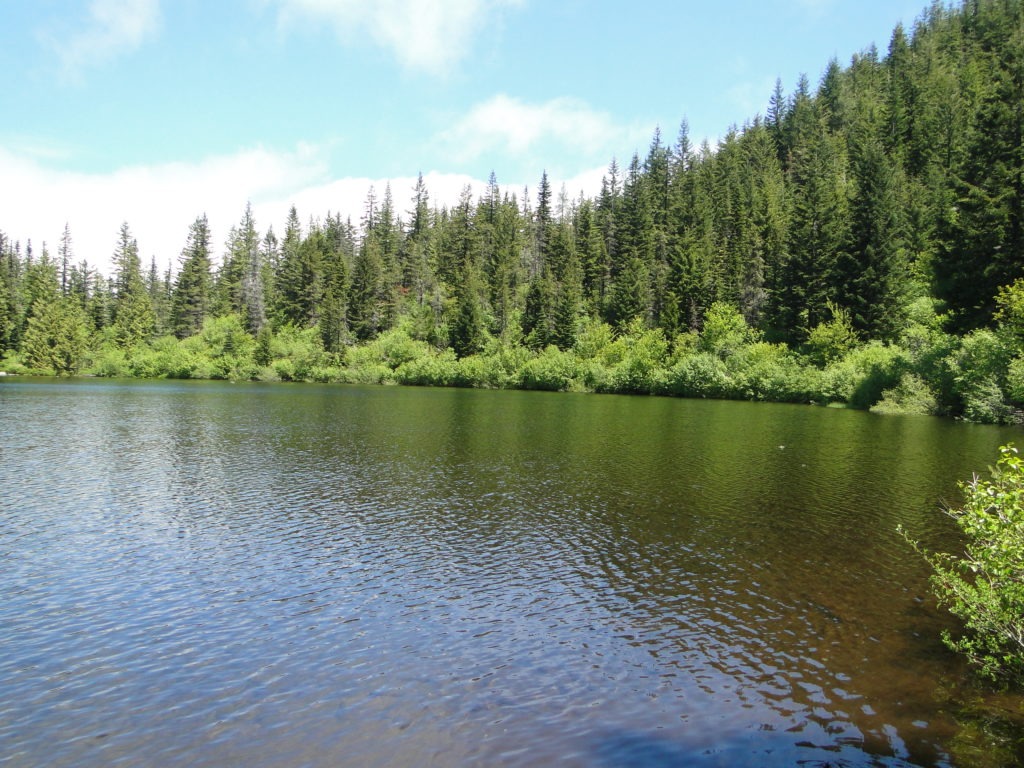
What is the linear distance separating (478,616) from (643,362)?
8097cm

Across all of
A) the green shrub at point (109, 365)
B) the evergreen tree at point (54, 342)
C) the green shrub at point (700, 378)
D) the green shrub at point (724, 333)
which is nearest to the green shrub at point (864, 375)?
the green shrub at point (700, 378)

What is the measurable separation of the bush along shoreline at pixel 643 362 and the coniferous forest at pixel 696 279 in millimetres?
306

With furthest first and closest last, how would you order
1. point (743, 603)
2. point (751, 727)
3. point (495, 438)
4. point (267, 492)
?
point (495, 438), point (267, 492), point (743, 603), point (751, 727)

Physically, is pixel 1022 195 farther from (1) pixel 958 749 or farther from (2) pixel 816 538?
(1) pixel 958 749

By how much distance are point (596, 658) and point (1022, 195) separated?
66135 mm

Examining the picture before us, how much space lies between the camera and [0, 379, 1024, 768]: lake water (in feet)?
32.6

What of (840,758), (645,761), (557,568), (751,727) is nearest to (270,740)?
(645,761)

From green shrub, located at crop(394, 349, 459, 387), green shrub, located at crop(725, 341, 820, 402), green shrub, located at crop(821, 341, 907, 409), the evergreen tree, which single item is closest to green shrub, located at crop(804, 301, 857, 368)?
green shrub, located at crop(821, 341, 907, 409)

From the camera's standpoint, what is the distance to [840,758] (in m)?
9.40

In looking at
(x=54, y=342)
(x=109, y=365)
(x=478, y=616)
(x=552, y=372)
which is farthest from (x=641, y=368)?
(x=54, y=342)

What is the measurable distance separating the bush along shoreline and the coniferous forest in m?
0.31

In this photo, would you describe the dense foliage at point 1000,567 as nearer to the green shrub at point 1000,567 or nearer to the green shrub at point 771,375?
the green shrub at point 1000,567

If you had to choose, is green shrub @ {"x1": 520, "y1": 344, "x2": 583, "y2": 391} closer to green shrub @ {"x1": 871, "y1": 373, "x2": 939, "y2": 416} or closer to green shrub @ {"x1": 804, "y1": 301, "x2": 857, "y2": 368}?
green shrub @ {"x1": 804, "y1": 301, "x2": 857, "y2": 368}

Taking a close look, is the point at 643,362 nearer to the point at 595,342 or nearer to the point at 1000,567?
the point at 595,342
